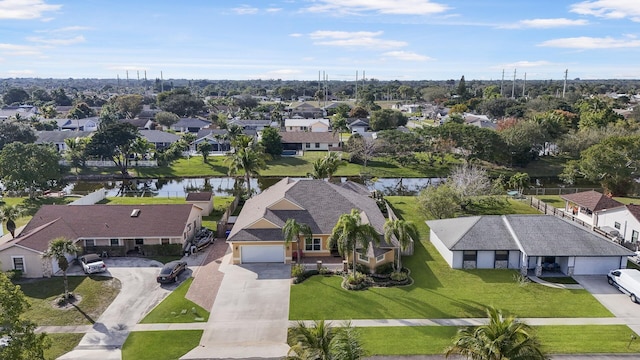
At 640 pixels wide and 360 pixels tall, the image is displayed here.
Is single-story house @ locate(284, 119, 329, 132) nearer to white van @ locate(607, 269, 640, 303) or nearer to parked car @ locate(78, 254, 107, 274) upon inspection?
parked car @ locate(78, 254, 107, 274)

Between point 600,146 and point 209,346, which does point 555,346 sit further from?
point 600,146

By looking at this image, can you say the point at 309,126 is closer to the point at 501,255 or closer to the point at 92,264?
the point at 501,255

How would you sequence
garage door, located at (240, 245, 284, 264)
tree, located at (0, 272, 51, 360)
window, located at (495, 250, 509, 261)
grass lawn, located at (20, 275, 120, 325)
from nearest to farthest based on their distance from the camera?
1. tree, located at (0, 272, 51, 360)
2. grass lawn, located at (20, 275, 120, 325)
3. window, located at (495, 250, 509, 261)
4. garage door, located at (240, 245, 284, 264)

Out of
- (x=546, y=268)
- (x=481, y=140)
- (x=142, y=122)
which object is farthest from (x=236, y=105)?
(x=546, y=268)

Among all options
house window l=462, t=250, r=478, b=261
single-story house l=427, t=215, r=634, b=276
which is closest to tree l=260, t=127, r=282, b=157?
single-story house l=427, t=215, r=634, b=276

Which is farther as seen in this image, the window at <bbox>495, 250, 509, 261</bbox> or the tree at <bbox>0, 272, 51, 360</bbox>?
the window at <bbox>495, 250, 509, 261</bbox>

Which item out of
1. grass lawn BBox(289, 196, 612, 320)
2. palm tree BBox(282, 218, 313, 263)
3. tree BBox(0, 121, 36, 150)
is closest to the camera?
grass lawn BBox(289, 196, 612, 320)

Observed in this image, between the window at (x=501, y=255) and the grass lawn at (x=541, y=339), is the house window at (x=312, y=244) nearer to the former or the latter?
the grass lawn at (x=541, y=339)
